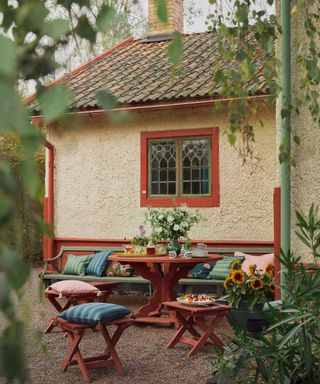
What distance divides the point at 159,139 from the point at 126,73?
6.66 feet

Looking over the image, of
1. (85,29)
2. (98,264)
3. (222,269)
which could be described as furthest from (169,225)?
(85,29)

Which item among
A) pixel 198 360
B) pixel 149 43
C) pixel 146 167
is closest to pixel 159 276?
pixel 198 360

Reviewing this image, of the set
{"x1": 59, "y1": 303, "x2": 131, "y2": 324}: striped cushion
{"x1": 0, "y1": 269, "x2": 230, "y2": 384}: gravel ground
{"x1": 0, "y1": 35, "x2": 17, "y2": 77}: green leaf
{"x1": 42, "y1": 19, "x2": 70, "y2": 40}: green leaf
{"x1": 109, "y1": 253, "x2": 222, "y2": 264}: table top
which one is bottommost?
{"x1": 0, "y1": 269, "x2": 230, "y2": 384}: gravel ground

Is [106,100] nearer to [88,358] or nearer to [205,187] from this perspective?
[88,358]

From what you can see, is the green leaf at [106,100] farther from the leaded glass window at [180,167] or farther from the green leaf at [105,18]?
the leaded glass window at [180,167]

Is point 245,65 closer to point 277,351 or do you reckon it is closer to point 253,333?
point 277,351

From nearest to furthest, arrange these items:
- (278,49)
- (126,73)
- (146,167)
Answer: (278,49) < (146,167) < (126,73)

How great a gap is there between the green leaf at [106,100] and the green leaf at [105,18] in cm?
12

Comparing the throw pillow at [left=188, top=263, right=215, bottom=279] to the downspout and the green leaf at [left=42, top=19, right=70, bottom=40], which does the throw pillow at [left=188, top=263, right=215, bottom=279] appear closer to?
the downspout

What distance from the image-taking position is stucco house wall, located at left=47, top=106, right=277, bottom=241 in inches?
400

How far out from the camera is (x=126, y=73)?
1231 cm

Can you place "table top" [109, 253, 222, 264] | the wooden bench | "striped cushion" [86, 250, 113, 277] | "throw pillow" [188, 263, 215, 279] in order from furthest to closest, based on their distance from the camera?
"striped cushion" [86, 250, 113, 277] < "throw pillow" [188, 263, 215, 279] < the wooden bench < "table top" [109, 253, 222, 264]

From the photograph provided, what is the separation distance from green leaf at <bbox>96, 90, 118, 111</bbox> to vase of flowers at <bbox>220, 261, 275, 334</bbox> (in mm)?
5307

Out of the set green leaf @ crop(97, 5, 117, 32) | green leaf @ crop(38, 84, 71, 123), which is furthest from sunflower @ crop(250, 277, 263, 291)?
green leaf @ crop(38, 84, 71, 123)
